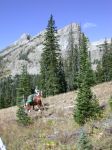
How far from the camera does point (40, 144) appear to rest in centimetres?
1491

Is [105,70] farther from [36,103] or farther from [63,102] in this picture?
→ [36,103]

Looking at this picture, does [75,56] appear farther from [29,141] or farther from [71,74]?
[29,141]

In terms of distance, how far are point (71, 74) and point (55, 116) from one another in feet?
344

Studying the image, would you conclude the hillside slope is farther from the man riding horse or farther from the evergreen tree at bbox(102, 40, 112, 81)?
the evergreen tree at bbox(102, 40, 112, 81)

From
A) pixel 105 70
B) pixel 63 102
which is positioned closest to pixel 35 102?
pixel 63 102

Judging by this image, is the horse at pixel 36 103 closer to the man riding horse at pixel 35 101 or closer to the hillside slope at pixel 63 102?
the man riding horse at pixel 35 101

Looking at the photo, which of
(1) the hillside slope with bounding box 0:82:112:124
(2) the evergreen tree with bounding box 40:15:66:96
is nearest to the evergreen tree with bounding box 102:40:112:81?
(2) the evergreen tree with bounding box 40:15:66:96

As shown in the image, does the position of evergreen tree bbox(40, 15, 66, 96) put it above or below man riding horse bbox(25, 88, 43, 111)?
above

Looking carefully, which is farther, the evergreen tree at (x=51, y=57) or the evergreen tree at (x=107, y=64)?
the evergreen tree at (x=107, y=64)

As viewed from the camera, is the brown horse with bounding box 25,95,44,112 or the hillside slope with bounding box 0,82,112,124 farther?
the hillside slope with bounding box 0,82,112,124

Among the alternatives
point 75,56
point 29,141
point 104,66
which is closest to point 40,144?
point 29,141

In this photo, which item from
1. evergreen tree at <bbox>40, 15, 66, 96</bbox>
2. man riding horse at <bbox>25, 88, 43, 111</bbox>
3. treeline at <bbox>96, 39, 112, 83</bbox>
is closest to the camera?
man riding horse at <bbox>25, 88, 43, 111</bbox>

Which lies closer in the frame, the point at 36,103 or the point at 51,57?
the point at 36,103

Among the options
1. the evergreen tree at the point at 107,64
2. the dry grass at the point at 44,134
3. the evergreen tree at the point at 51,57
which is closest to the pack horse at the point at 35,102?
the dry grass at the point at 44,134
